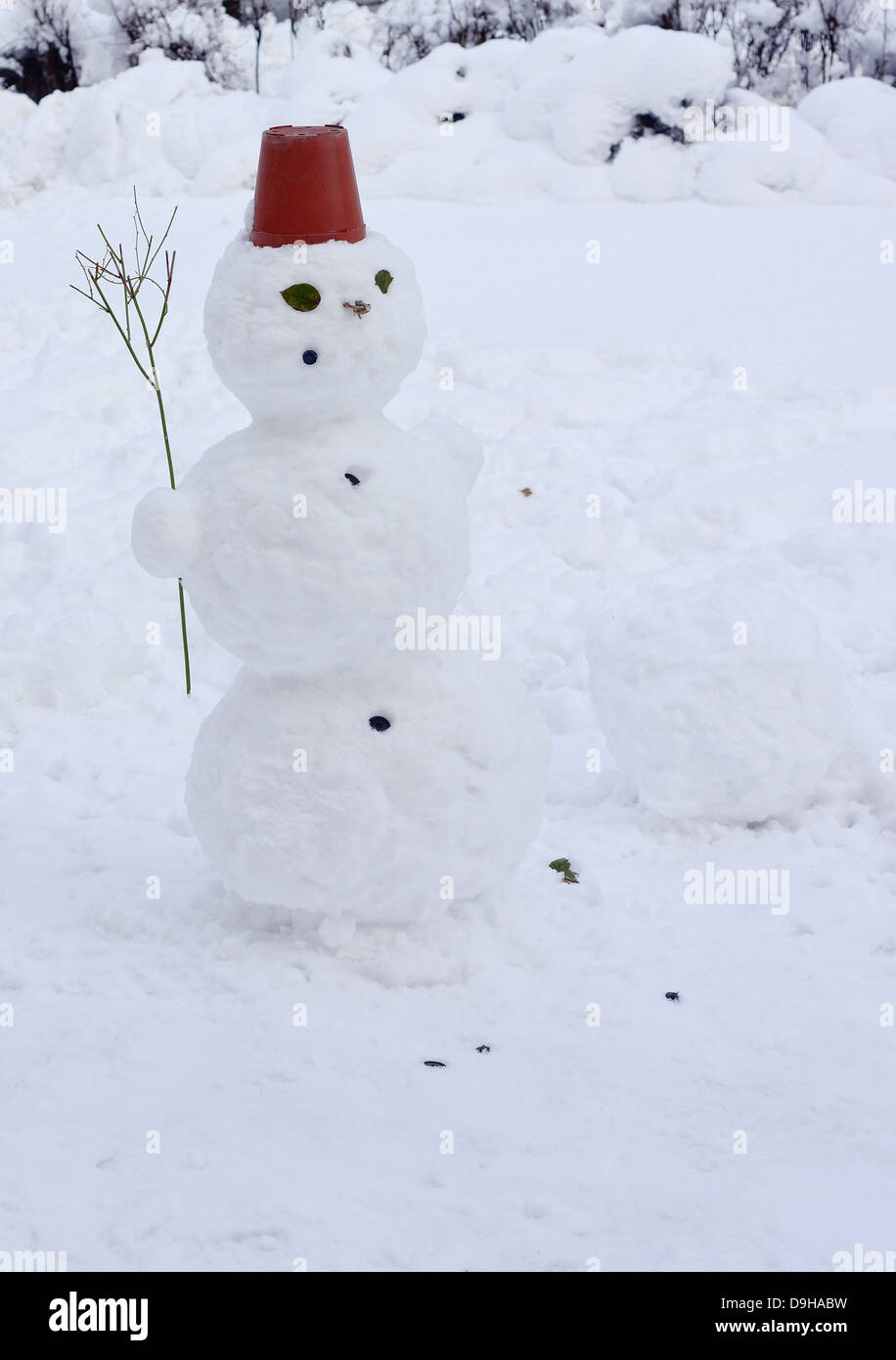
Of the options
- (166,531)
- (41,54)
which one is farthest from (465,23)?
(166,531)

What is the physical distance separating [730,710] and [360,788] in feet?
4.33

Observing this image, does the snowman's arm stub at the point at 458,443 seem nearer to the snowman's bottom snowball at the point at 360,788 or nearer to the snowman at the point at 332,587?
the snowman at the point at 332,587

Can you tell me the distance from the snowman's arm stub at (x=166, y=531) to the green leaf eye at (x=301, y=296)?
45 cm

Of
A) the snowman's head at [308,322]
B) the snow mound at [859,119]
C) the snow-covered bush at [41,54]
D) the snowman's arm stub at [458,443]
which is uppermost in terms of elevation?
the snow-covered bush at [41,54]

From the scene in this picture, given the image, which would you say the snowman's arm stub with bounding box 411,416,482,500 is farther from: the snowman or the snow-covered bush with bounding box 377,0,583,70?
the snow-covered bush with bounding box 377,0,583,70

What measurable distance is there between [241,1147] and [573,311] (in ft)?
19.1

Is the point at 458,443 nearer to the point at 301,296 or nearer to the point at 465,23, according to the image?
the point at 301,296

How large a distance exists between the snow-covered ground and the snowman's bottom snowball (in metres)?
0.22

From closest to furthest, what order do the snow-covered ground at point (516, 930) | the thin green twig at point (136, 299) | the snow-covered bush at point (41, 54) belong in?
the snow-covered ground at point (516, 930) < the thin green twig at point (136, 299) < the snow-covered bush at point (41, 54)

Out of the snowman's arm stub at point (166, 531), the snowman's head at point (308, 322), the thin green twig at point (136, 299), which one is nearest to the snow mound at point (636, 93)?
the thin green twig at point (136, 299)

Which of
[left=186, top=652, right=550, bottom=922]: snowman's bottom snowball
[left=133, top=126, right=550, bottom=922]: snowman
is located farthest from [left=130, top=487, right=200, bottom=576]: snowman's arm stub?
[left=186, top=652, right=550, bottom=922]: snowman's bottom snowball

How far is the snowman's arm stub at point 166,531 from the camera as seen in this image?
2738mm

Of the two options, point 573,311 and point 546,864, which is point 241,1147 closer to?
point 546,864

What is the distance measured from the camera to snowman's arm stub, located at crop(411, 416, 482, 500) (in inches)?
122
